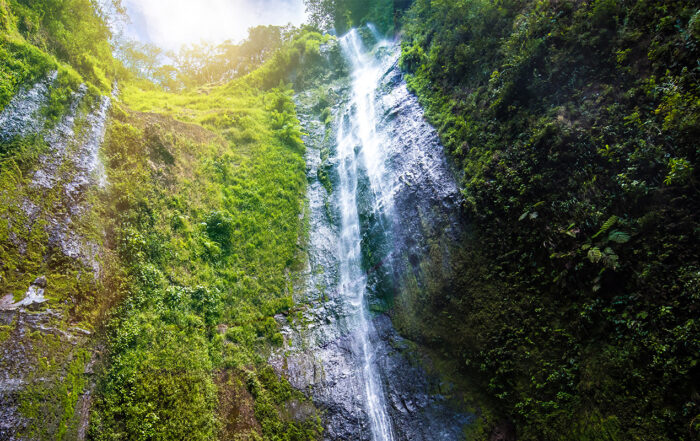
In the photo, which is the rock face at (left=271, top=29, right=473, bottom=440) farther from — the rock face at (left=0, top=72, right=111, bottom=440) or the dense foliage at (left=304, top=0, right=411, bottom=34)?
the dense foliage at (left=304, top=0, right=411, bottom=34)

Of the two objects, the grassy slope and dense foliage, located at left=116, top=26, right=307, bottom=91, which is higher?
dense foliage, located at left=116, top=26, right=307, bottom=91

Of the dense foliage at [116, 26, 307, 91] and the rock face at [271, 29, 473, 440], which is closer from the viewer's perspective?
the rock face at [271, 29, 473, 440]

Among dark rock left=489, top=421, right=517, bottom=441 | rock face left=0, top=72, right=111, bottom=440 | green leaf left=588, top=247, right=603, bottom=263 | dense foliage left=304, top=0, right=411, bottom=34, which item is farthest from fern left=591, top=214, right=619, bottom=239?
dense foliage left=304, top=0, right=411, bottom=34

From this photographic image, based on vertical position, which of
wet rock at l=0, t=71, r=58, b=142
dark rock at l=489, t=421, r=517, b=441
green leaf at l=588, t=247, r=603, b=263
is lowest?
dark rock at l=489, t=421, r=517, b=441

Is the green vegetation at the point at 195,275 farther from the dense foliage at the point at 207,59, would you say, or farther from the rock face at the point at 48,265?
the dense foliage at the point at 207,59

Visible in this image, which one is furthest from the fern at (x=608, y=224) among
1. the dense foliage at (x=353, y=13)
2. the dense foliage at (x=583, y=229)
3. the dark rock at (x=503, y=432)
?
the dense foliage at (x=353, y=13)

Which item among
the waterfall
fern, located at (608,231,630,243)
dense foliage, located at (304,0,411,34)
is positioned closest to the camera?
fern, located at (608,231,630,243)
